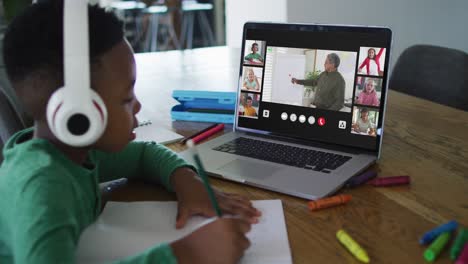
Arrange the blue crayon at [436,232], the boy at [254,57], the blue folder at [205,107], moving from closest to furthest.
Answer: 1. the blue crayon at [436,232]
2. the boy at [254,57]
3. the blue folder at [205,107]

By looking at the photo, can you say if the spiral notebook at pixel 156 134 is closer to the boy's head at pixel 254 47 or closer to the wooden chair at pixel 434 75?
the boy's head at pixel 254 47

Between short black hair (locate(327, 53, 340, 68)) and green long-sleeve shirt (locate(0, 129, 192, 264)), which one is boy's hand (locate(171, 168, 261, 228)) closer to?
green long-sleeve shirt (locate(0, 129, 192, 264))

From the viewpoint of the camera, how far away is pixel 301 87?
1.06 m

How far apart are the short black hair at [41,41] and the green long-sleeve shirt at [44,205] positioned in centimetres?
11

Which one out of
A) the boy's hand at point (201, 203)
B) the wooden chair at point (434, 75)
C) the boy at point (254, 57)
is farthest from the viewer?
the wooden chair at point (434, 75)

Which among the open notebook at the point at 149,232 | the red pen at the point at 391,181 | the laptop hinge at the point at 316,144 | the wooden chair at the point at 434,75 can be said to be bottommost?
the open notebook at the point at 149,232

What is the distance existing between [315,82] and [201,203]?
0.40m

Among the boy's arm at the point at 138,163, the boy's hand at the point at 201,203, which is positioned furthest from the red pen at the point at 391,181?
the boy's arm at the point at 138,163

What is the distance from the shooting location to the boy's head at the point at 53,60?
2.17 feet

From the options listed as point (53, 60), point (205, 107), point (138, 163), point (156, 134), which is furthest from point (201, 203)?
point (205, 107)

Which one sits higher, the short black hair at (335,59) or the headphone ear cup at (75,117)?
the short black hair at (335,59)

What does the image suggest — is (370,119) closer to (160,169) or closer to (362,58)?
(362,58)

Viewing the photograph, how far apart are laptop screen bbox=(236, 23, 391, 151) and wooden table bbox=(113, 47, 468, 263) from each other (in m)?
0.11

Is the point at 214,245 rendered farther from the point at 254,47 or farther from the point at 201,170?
the point at 254,47
